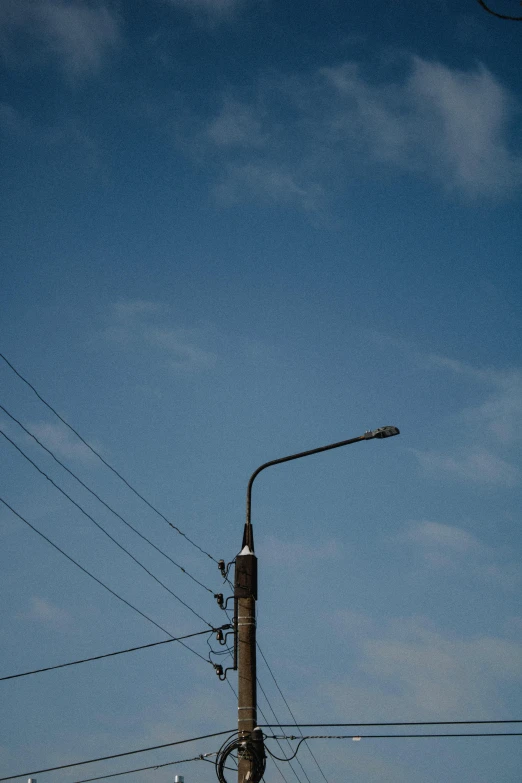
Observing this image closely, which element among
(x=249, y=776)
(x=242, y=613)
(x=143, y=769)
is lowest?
(x=249, y=776)

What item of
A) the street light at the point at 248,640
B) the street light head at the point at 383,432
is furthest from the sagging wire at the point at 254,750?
the street light head at the point at 383,432

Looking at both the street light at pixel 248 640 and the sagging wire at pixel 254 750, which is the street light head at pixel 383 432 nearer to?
the street light at pixel 248 640

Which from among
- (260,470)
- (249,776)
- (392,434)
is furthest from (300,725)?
(392,434)

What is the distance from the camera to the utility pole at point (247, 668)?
13812 millimetres

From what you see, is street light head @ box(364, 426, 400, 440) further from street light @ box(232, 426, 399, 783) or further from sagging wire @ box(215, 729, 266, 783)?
sagging wire @ box(215, 729, 266, 783)

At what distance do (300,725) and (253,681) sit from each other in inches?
160

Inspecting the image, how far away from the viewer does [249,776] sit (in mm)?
13875

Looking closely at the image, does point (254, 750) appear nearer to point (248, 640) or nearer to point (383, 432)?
point (248, 640)

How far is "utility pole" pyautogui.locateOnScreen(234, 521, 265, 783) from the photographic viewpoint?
13812 mm

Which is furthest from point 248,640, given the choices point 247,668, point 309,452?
point 309,452

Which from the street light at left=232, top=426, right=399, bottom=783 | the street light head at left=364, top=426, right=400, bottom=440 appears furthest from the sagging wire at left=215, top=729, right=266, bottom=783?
the street light head at left=364, top=426, right=400, bottom=440

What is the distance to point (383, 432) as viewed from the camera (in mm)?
15734

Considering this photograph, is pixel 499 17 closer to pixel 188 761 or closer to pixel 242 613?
pixel 242 613

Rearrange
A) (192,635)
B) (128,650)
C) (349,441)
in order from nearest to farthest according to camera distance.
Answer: (349,441) → (192,635) → (128,650)
